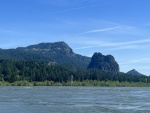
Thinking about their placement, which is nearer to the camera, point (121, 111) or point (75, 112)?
point (75, 112)

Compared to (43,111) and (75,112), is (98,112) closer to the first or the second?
(75,112)

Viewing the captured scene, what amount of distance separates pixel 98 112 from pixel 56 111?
20.0ft

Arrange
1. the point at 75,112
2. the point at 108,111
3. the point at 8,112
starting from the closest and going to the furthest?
the point at 8,112
the point at 75,112
the point at 108,111

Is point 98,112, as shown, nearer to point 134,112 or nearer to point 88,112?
point 88,112

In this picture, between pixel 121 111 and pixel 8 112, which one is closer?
pixel 8 112

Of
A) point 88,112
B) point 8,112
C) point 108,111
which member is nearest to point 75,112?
point 88,112

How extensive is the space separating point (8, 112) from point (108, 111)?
1542 centimetres

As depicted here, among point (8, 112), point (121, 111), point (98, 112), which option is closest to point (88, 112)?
point (98, 112)

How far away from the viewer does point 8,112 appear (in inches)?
1900

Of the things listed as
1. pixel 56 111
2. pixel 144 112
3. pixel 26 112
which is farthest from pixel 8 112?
pixel 144 112

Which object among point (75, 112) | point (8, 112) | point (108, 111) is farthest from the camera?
point (108, 111)

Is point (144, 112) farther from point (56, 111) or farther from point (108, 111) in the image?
point (56, 111)

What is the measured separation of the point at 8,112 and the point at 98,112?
1309 centimetres

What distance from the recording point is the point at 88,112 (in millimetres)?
52188
